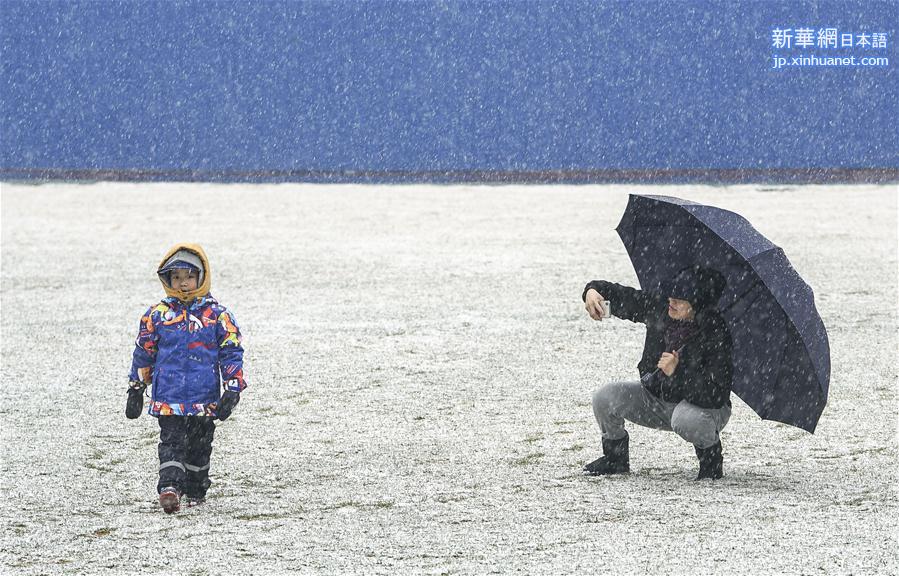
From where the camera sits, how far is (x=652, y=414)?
4.39m

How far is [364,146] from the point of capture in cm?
1802

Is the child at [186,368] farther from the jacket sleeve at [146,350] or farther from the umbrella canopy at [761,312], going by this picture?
the umbrella canopy at [761,312]

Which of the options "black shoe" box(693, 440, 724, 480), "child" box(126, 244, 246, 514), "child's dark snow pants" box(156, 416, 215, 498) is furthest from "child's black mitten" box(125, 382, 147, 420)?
"black shoe" box(693, 440, 724, 480)

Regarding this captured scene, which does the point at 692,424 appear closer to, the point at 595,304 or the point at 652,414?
the point at 652,414

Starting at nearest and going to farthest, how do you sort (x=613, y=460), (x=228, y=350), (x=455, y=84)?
(x=228, y=350)
(x=613, y=460)
(x=455, y=84)

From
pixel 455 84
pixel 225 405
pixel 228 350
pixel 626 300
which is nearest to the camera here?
pixel 225 405

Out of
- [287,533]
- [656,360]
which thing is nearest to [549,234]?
[656,360]

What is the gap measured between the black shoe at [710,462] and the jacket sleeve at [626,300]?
550mm

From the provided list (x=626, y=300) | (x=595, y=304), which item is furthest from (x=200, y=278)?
(x=626, y=300)

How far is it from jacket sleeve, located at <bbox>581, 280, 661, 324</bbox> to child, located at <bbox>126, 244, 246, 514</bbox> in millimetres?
1331

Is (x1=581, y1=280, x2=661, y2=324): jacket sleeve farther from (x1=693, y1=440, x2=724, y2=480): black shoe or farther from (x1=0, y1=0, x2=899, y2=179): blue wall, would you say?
(x1=0, y1=0, x2=899, y2=179): blue wall

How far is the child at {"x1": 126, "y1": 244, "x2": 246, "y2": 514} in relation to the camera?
4090 mm

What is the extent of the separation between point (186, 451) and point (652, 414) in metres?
1.71

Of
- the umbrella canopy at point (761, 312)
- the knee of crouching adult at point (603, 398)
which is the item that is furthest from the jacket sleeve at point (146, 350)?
the umbrella canopy at point (761, 312)
